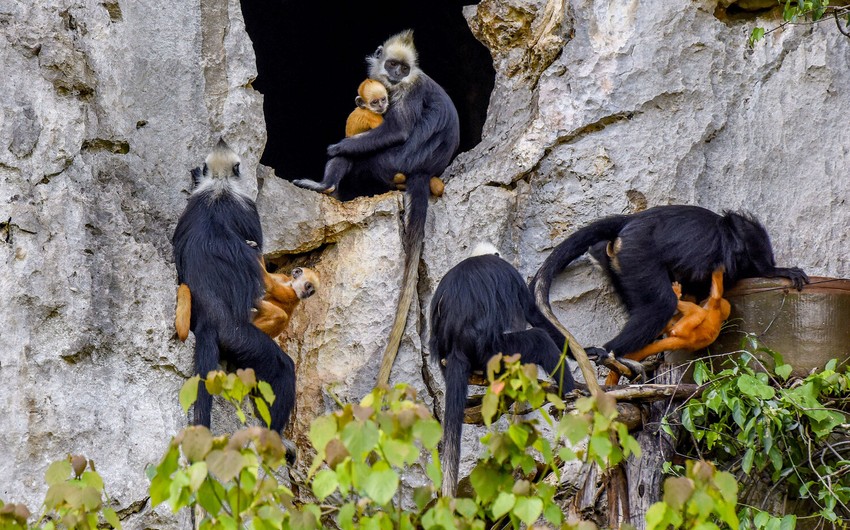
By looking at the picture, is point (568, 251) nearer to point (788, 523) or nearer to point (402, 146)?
point (402, 146)

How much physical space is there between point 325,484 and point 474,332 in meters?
2.25

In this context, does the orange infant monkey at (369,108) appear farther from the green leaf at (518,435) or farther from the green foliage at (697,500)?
the green foliage at (697,500)

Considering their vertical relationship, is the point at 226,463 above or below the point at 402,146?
below

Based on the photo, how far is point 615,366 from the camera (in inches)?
206

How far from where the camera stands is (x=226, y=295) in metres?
4.95

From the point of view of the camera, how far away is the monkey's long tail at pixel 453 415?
4.69m

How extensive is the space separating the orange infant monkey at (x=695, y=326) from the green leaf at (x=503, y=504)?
2773 millimetres

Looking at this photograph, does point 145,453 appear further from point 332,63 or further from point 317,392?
point 332,63

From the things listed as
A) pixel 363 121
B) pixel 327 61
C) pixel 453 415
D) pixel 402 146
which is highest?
pixel 327 61

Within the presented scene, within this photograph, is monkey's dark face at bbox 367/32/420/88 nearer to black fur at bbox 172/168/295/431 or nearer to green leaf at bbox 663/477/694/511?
black fur at bbox 172/168/295/431

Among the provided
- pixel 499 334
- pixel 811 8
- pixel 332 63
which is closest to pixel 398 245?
pixel 499 334

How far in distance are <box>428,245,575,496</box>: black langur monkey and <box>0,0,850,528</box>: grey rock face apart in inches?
36.6

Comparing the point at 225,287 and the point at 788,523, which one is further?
the point at 225,287

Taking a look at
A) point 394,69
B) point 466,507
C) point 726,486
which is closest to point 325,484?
point 466,507
